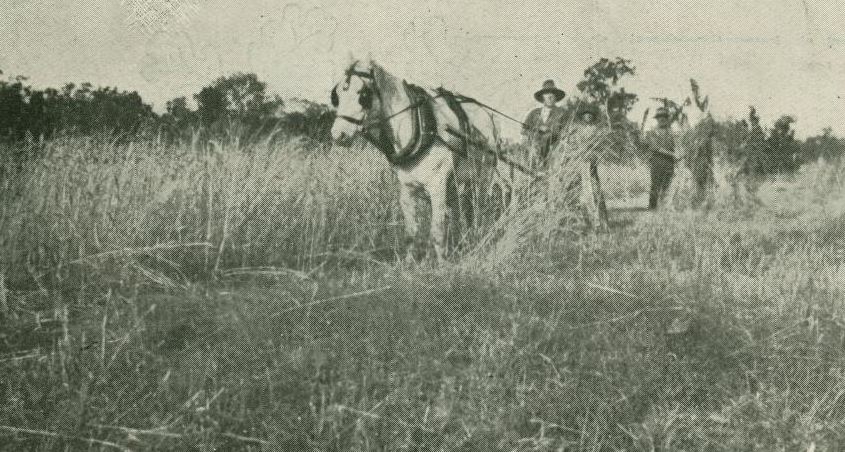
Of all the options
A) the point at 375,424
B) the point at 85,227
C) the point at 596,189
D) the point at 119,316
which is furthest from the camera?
the point at 596,189

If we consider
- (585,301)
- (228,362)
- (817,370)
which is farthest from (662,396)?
(228,362)

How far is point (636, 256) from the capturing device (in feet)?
20.1

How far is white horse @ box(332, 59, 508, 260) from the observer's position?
213 inches

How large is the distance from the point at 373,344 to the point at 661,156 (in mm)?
10846

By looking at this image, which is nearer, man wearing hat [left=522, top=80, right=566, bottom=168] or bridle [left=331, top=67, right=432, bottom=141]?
bridle [left=331, top=67, right=432, bottom=141]

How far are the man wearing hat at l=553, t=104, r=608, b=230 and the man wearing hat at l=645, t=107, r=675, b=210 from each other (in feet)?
13.5

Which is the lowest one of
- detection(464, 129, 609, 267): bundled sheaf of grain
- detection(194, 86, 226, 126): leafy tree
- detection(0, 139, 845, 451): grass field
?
detection(0, 139, 845, 451): grass field

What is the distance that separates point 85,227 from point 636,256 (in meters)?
4.92

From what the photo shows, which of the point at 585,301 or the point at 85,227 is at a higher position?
the point at 85,227

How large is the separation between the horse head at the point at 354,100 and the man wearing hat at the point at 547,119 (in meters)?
2.22

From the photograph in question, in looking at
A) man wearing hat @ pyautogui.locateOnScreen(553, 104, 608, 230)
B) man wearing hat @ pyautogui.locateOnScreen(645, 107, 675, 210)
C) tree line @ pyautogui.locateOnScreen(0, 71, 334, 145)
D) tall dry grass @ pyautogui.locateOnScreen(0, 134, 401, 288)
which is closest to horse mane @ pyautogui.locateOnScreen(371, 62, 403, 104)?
tall dry grass @ pyautogui.locateOnScreen(0, 134, 401, 288)

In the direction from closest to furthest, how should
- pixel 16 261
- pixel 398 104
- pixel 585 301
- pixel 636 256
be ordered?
pixel 585 301, pixel 16 261, pixel 398 104, pixel 636 256

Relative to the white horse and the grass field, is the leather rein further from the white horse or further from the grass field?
the grass field

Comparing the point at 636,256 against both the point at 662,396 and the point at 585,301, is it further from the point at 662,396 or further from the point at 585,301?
the point at 662,396
